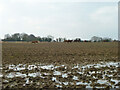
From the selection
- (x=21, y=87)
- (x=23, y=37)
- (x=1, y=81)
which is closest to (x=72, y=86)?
(x=21, y=87)

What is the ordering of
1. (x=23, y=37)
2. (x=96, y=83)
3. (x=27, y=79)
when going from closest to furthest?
(x=96, y=83) < (x=27, y=79) < (x=23, y=37)

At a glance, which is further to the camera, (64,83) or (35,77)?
(35,77)

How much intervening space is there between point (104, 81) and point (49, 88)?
8.69 feet

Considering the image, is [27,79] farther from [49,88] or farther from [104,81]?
[104,81]

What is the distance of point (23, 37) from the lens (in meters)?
134

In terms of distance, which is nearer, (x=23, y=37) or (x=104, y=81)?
(x=104, y=81)

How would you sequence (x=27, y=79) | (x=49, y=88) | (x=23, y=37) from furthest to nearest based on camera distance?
(x=23, y=37)
(x=27, y=79)
(x=49, y=88)

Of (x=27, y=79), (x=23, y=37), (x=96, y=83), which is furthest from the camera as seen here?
(x=23, y=37)

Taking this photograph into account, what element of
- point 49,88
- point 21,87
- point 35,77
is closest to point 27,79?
point 35,77

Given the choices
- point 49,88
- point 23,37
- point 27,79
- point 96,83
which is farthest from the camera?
point 23,37

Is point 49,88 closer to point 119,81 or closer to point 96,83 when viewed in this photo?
point 96,83

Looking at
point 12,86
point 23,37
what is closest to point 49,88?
point 12,86

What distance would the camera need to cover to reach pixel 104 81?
23.4 ft

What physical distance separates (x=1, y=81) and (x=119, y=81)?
543cm
